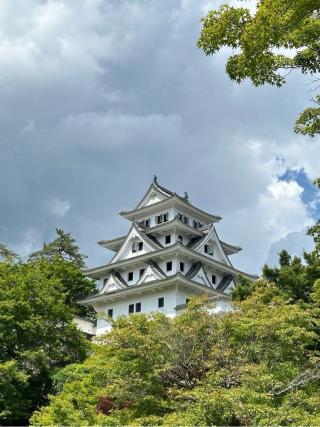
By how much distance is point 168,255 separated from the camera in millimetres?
39625

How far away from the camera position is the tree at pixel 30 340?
73.8ft

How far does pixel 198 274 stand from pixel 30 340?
1797cm

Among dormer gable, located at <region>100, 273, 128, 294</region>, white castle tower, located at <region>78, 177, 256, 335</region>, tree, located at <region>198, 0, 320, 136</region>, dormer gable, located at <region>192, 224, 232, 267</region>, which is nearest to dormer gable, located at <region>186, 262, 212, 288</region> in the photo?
white castle tower, located at <region>78, 177, 256, 335</region>

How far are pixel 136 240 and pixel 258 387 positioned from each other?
98.7 ft

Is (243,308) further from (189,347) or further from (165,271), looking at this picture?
(165,271)

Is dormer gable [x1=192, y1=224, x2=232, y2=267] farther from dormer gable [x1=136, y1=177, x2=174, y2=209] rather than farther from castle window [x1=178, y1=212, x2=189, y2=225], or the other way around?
dormer gable [x1=136, y1=177, x2=174, y2=209]

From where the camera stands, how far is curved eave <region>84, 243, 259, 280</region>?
3852 centimetres

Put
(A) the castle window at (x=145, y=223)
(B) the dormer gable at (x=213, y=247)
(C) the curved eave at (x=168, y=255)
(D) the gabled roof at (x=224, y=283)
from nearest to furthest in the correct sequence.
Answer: (C) the curved eave at (x=168, y=255)
(D) the gabled roof at (x=224, y=283)
(B) the dormer gable at (x=213, y=247)
(A) the castle window at (x=145, y=223)

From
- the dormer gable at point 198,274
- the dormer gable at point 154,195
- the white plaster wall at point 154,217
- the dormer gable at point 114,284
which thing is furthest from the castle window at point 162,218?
the dormer gable at point 114,284

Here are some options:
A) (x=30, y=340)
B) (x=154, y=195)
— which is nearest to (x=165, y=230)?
(x=154, y=195)

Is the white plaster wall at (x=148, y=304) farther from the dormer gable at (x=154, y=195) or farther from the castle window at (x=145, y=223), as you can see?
the dormer gable at (x=154, y=195)

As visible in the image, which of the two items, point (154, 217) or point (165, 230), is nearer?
point (165, 230)

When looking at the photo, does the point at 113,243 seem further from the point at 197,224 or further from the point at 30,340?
the point at 30,340

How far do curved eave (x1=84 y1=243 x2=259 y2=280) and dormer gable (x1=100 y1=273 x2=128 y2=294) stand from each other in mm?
756
